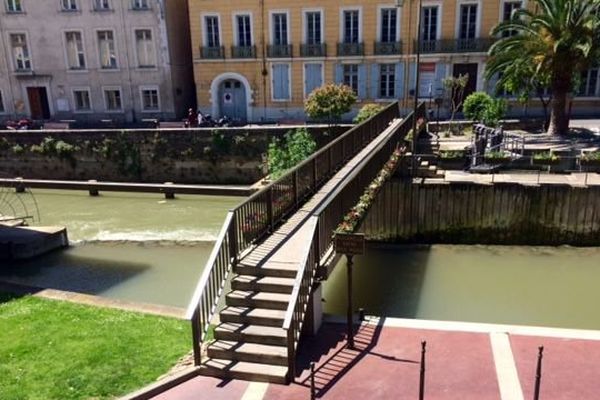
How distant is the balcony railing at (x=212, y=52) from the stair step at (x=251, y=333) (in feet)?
90.2

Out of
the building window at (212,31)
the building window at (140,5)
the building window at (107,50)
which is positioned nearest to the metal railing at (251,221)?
the building window at (212,31)

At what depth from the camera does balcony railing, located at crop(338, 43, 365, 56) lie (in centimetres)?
3158

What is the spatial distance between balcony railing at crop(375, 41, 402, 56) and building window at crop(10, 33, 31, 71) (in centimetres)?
2297

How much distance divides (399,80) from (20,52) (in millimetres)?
25045

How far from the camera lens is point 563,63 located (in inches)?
928

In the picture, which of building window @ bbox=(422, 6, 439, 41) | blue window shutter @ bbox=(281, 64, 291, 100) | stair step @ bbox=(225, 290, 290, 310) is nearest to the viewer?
stair step @ bbox=(225, 290, 290, 310)

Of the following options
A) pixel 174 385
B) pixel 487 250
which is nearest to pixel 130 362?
pixel 174 385

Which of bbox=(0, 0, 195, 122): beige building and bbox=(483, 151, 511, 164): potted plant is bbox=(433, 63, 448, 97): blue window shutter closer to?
bbox=(483, 151, 511, 164): potted plant

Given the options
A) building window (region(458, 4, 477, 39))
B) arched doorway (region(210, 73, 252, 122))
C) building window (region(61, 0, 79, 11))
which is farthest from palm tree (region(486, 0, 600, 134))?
building window (region(61, 0, 79, 11))

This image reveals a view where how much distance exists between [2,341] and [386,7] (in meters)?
27.8

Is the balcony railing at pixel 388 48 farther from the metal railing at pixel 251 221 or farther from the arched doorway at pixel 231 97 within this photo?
the metal railing at pixel 251 221

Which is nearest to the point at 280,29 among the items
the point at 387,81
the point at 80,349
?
the point at 387,81

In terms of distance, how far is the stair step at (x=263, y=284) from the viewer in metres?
8.56

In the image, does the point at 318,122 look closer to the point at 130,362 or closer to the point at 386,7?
the point at 386,7
